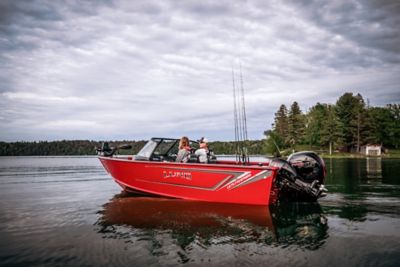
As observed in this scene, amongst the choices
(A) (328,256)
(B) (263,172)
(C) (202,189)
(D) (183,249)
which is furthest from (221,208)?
(A) (328,256)

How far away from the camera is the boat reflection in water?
5938 mm

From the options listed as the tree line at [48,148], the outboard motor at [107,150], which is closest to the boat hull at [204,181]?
the outboard motor at [107,150]

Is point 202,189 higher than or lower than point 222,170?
lower

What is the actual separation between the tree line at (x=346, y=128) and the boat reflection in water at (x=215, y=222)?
55770mm

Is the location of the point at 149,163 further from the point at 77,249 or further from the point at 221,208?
the point at 77,249

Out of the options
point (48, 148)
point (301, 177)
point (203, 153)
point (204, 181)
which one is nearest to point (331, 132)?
point (301, 177)

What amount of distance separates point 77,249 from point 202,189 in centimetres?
460

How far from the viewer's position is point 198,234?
6160 millimetres

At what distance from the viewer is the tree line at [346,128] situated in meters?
67.7

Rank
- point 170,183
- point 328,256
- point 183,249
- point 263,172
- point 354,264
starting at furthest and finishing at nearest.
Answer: point 170,183 < point 263,172 < point 183,249 < point 328,256 < point 354,264

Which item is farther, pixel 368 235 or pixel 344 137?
pixel 344 137

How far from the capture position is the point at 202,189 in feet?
30.5

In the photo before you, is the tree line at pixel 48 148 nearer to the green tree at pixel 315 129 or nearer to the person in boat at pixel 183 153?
the green tree at pixel 315 129

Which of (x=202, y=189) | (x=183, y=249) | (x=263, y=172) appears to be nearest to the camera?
(x=183, y=249)
